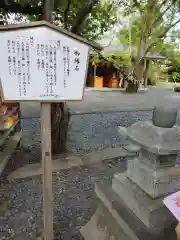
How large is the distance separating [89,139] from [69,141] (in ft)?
1.78

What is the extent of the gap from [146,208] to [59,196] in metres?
1.68

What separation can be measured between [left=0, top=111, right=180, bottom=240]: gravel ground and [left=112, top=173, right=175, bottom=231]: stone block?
853mm

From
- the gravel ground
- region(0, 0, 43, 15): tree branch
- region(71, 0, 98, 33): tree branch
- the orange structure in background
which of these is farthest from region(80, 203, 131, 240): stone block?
the orange structure in background

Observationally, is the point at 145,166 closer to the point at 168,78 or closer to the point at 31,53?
the point at 31,53

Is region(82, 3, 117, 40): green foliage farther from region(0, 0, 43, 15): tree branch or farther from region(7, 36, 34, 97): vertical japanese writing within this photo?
region(7, 36, 34, 97): vertical japanese writing

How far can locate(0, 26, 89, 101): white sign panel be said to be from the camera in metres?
1.79

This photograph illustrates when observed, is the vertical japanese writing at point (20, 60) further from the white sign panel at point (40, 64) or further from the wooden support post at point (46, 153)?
the wooden support post at point (46, 153)

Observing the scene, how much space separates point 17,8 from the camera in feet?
12.8

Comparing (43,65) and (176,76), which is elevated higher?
(43,65)

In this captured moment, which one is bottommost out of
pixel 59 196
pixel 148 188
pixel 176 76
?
pixel 59 196

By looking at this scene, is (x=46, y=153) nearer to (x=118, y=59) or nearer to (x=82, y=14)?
(x=82, y=14)

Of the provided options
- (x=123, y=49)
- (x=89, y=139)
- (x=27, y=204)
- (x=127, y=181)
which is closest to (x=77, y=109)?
(x=89, y=139)

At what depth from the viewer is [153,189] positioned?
1822 millimetres

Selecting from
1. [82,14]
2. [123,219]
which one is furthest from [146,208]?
[82,14]
